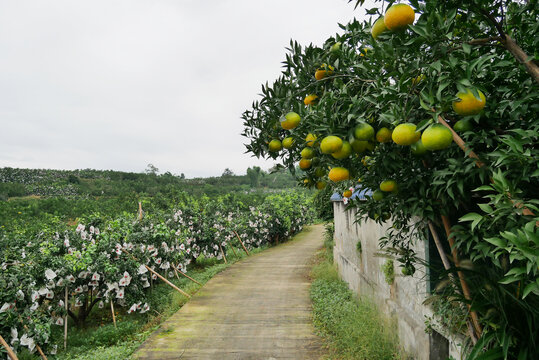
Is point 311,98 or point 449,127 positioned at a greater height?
point 311,98

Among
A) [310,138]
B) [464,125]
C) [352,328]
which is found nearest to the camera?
[464,125]

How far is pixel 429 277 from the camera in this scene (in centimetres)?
314

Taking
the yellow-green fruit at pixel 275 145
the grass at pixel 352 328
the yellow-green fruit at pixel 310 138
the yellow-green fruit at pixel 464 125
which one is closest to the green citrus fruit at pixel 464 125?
the yellow-green fruit at pixel 464 125

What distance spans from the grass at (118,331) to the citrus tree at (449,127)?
13.8 feet

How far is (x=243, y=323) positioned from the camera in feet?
18.1

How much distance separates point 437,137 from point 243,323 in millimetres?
4938

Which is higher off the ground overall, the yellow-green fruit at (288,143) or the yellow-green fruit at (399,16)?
the yellow-green fruit at (399,16)

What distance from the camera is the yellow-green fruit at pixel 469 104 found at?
4.44 ft

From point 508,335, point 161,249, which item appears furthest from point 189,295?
point 508,335

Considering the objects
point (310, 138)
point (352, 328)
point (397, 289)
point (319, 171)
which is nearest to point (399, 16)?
point (310, 138)

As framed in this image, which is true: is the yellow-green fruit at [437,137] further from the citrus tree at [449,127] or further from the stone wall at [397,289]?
the stone wall at [397,289]

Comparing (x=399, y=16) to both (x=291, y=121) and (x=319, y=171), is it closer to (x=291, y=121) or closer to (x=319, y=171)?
(x=291, y=121)

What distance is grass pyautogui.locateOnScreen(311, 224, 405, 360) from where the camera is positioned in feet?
12.4

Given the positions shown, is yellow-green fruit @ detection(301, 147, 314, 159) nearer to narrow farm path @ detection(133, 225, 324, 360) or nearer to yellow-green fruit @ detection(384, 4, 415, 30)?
yellow-green fruit @ detection(384, 4, 415, 30)
